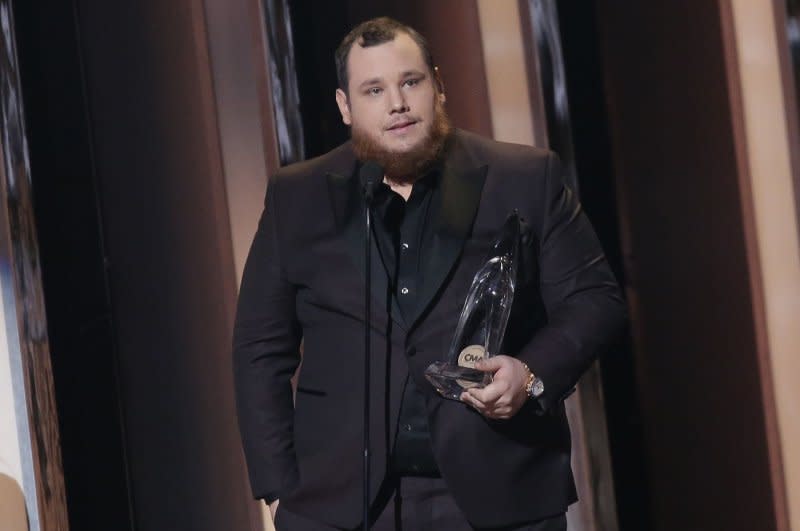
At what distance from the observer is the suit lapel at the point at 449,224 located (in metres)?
1.87

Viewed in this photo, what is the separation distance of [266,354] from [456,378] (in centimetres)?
47

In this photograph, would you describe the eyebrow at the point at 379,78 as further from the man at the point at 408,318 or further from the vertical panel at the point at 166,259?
the vertical panel at the point at 166,259

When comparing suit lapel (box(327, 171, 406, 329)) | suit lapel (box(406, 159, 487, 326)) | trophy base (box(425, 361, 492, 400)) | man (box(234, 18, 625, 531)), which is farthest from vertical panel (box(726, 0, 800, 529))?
trophy base (box(425, 361, 492, 400))

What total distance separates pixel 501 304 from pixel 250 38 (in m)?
1.17

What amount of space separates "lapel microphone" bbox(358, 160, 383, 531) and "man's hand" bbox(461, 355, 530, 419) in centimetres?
17

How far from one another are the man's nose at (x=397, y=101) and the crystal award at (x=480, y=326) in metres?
0.29

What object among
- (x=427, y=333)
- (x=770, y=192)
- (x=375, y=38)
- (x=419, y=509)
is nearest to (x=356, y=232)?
(x=427, y=333)

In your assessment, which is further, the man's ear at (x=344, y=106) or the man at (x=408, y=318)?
the man's ear at (x=344, y=106)

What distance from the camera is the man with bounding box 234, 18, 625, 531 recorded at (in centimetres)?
184

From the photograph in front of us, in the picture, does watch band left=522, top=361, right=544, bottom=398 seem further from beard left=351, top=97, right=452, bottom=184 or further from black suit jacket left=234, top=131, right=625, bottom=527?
beard left=351, top=97, right=452, bottom=184

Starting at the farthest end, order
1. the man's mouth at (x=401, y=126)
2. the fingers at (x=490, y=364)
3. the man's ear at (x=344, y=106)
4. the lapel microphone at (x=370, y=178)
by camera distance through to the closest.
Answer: the man's ear at (x=344, y=106) < the man's mouth at (x=401, y=126) < the lapel microphone at (x=370, y=178) < the fingers at (x=490, y=364)

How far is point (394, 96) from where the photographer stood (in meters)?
1.96

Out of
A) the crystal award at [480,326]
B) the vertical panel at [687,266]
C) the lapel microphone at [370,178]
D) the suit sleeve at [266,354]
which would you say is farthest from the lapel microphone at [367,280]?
the vertical panel at [687,266]

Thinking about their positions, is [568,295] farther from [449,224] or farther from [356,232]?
[356,232]
